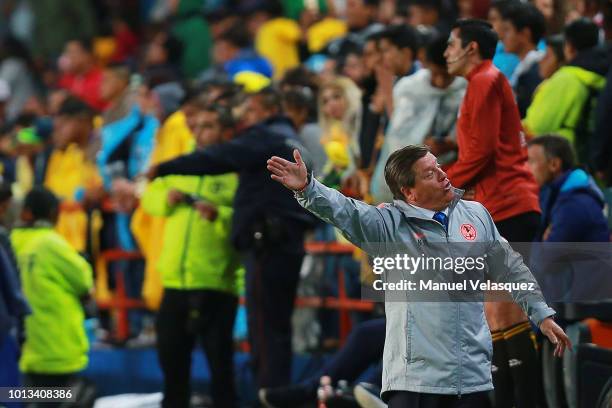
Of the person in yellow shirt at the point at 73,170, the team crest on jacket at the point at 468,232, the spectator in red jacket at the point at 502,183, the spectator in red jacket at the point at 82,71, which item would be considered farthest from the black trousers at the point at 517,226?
the spectator in red jacket at the point at 82,71

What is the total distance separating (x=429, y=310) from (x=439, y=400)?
38 cm

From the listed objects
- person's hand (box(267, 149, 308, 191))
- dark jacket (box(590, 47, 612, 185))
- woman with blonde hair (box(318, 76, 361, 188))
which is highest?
woman with blonde hair (box(318, 76, 361, 188))

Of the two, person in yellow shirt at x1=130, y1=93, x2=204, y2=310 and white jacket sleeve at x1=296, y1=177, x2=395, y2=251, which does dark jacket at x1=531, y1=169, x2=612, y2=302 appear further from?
person in yellow shirt at x1=130, y1=93, x2=204, y2=310

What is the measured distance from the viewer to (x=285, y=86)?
1055cm

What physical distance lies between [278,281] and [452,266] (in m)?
3.12

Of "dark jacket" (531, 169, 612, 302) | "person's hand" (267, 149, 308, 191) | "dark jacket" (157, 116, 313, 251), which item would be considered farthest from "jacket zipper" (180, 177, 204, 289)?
"person's hand" (267, 149, 308, 191)

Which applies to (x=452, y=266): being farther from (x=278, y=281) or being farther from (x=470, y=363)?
(x=278, y=281)

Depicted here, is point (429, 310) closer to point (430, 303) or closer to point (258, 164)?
point (430, 303)

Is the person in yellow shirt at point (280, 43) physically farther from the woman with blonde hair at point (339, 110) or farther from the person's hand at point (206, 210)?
the person's hand at point (206, 210)

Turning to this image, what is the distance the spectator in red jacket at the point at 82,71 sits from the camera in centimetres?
1609

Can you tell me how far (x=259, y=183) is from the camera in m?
9.03

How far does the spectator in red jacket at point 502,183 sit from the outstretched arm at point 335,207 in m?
1.44

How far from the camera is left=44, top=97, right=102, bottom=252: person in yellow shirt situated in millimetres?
12484

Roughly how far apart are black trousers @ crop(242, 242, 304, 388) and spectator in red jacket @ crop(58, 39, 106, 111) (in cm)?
720
